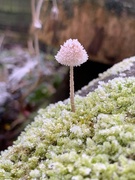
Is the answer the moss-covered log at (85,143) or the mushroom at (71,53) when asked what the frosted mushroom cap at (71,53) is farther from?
the moss-covered log at (85,143)

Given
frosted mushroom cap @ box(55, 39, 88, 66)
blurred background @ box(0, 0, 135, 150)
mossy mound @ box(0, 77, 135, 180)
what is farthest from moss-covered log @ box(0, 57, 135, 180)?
blurred background @ box(0, 0, 135, 150)

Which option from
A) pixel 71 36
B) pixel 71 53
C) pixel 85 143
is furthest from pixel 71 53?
pixel 71 36

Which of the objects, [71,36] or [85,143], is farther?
[71,36]

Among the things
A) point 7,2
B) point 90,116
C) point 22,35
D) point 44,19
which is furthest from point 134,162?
point 22,35

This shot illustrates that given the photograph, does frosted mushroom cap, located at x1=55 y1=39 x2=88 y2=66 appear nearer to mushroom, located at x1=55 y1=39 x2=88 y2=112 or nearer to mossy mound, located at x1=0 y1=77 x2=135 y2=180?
mushroom, located at x1=55 y1=39 x2=88 y2=112

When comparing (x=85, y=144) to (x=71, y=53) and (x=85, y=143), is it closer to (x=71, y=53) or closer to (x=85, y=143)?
(x=85, y=143)

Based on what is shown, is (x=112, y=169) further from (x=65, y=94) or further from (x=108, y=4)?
(x=65, y=94)

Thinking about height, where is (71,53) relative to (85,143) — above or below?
above

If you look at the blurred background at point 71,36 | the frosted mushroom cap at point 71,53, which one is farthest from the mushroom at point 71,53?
the blurred background at point 71,36
